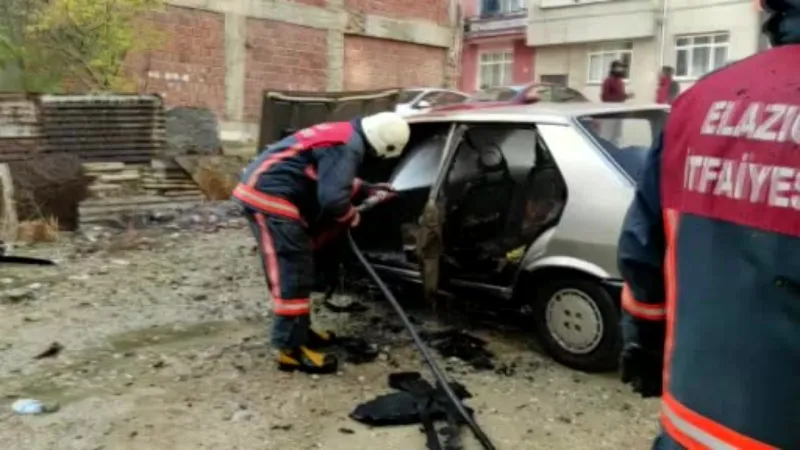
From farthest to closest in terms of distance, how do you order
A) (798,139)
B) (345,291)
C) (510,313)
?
(345,291) → (510,313) → (798,139)

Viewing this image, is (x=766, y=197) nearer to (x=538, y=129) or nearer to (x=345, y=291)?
(x=538, y=129)

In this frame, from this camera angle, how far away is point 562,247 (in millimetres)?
4301

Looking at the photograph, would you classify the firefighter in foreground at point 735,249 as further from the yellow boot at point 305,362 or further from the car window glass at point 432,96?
the car window glass at point 432,96

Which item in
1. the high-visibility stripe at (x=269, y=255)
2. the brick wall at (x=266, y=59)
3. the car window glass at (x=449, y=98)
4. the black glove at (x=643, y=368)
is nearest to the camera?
the black glove at (x=643, y=368)

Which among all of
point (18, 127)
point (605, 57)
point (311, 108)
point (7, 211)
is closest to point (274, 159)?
point (7, 211)

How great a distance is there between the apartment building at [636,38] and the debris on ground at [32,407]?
18.9 metres

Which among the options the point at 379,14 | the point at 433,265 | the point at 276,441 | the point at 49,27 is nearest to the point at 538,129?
the point at 433,265

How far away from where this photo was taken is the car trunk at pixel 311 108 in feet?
33.9

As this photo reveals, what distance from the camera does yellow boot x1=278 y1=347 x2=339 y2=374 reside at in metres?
4.41

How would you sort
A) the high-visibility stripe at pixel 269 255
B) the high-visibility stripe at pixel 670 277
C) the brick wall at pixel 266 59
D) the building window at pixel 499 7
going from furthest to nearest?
the building window at pixel 499 7
the brick wall at pixel 266 59
the high-visibility stripe at pixel 269 255
the high-visibility stripe at pixel 670 277

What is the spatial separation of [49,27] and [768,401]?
12497mm

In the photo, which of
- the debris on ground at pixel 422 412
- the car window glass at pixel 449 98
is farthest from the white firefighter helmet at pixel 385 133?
the car window glass at pixel 449 98

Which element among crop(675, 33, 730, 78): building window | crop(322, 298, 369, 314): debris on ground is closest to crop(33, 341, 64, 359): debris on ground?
crop(322, 298, 369, 314): debris on ground

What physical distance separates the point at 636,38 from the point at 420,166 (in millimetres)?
20116
